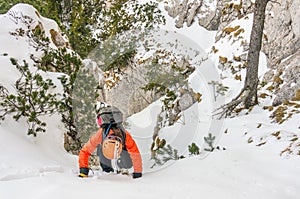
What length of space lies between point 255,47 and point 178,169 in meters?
4.65

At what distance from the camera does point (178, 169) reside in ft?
14.3

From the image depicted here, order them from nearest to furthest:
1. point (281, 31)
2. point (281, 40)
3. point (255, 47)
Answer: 1. point (255, 47)
2. point (281, 40)
3. point (281, 31)

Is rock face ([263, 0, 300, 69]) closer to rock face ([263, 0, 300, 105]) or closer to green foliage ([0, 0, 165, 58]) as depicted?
rock face ([263, 0, 300, 105])

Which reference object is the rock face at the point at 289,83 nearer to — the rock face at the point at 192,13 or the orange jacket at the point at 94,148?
the orange jacket at the point at 94,148

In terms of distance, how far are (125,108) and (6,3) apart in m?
7.61

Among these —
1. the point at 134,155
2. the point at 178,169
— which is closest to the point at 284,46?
the point at 178,169

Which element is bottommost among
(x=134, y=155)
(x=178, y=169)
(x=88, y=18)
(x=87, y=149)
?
(x=178, y=169)

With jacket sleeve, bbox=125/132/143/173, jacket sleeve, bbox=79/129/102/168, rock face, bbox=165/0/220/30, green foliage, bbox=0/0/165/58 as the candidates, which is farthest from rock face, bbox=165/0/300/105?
rock face, bbox=165/0/220/30

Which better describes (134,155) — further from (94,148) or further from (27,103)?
(27,103)

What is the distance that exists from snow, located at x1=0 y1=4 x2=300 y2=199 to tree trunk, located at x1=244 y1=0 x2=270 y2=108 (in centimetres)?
67

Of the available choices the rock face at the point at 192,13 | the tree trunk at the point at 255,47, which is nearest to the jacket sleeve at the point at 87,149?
the tree trunk at the point at 255,47

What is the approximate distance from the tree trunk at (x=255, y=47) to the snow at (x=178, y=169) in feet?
2.18

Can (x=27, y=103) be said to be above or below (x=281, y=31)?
below

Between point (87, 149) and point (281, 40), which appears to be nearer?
point (87, 149)
